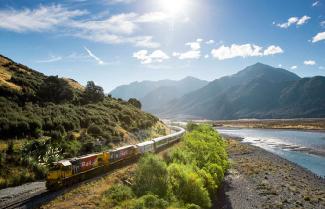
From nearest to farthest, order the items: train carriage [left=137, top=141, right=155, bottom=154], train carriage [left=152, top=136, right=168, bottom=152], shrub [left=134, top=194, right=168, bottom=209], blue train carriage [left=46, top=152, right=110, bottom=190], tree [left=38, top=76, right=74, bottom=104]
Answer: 1. shrub [left=134, top=194, right=168, bottom=209]
2. blue train carriage [left=46, top=152, right=110, bottom=190]
3. train carriage [left=137, top=141, right=155, bottom=154]
4. train carriage [left=152, top=136, right=168, bottom=152]
5. tree [left=38, top=76, right=74, bottom=104]

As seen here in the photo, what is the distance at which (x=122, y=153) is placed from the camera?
47906mm

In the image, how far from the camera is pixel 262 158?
74938 mm

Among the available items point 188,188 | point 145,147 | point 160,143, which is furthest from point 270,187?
point 160,143

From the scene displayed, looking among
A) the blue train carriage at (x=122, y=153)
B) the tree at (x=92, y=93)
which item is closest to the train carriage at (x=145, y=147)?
the blue train carriage at (x=122, y=153)

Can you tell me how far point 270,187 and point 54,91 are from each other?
149ft

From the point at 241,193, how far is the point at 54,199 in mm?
26538

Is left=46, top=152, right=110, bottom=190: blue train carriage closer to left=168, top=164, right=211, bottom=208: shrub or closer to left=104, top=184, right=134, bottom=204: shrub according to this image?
left=104, top=184, right=134, bottom=204: shrub

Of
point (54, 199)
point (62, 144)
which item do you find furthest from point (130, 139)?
point (54, 199)

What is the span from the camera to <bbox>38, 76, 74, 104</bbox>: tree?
2640 inches

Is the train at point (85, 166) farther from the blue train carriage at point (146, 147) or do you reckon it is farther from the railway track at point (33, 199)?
the railway track at point (33, 199)

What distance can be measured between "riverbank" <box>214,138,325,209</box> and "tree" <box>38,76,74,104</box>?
3656cm

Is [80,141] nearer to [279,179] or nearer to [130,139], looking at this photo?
[130,139]

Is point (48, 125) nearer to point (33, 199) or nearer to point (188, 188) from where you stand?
point (33, 199)

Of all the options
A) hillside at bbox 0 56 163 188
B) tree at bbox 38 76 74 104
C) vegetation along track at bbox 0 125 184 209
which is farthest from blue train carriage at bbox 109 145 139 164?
tree at bbox 38 76 74 104
